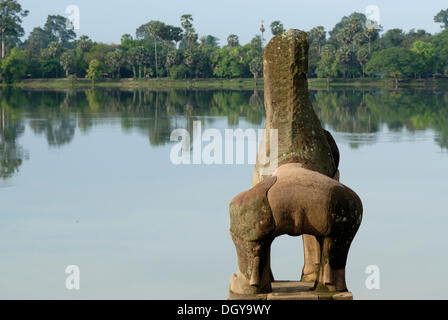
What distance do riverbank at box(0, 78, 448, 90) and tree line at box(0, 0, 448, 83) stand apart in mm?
1084

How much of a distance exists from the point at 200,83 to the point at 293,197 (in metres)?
103

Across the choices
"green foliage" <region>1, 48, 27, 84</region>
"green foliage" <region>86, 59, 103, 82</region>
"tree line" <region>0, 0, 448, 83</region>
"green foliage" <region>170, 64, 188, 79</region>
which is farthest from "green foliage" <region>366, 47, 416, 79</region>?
"green foliage" <region>1, 48, 27, 84</region>

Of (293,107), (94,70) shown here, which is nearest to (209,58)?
(94,70)

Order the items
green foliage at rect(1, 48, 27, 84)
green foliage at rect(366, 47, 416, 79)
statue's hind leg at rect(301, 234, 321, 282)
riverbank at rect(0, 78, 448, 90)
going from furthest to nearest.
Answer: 1. green foliage at rect(1, 48, 27, 84)
2. riverbank at rect(0, 78, 448, 90)
3. green foliage at rect(366, 47, 416, 79)
4. statue's hind leg at rect(301, 234, 321, 282)

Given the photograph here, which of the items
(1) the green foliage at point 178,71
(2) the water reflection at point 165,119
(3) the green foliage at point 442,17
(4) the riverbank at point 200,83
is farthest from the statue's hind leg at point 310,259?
(3) the green foliage at point 442,17

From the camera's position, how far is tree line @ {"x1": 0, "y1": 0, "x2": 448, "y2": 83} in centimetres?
10281

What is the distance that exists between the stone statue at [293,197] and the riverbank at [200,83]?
91.4m

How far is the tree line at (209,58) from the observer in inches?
4048

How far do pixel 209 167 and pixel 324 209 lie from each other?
54.3 feet

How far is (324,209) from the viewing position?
6.80m

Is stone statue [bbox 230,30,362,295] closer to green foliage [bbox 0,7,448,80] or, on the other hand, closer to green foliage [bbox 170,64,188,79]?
green foliage [bbox 0,7,448,80]

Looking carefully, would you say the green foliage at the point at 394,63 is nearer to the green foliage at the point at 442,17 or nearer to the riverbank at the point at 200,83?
the riverbank at the point at 200,83

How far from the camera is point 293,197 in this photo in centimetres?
684

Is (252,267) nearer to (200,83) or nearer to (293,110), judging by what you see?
(293,110)
